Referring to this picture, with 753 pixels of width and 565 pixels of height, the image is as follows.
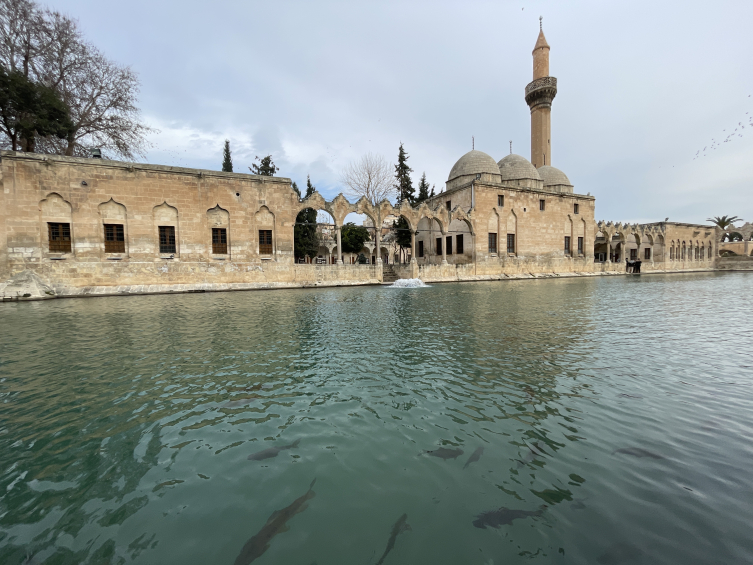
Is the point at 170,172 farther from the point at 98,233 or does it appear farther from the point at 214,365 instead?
the point at 214,365

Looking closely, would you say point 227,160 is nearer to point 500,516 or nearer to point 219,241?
point 219,241

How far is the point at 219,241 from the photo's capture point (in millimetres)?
19344

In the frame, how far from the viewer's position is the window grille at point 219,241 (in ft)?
63.2

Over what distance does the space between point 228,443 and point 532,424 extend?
287cm

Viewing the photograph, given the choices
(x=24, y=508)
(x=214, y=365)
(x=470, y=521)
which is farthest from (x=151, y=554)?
(x=214, y=365)

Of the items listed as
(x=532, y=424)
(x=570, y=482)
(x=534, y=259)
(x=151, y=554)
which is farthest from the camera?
(x=534, y=259)

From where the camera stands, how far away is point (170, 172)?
709 inches

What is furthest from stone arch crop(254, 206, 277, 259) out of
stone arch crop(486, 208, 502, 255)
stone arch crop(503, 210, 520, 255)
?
stone arch crop(503, 210, 520, 255)

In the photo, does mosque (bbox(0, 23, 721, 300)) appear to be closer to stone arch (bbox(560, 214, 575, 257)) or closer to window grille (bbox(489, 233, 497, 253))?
window grille (bbox(489, 233, 497, 253))

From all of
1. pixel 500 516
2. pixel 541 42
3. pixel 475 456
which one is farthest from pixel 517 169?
pixel 500 516

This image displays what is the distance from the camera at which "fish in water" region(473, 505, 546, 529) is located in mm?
2078

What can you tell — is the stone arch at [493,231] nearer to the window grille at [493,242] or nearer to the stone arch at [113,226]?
the window grille at [493,242]

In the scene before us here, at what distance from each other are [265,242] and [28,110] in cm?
1243

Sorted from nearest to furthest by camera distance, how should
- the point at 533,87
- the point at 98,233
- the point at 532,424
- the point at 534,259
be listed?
the point at 532,424 < the point at 98,233 < the point at 534,259 < the point at 533,87
